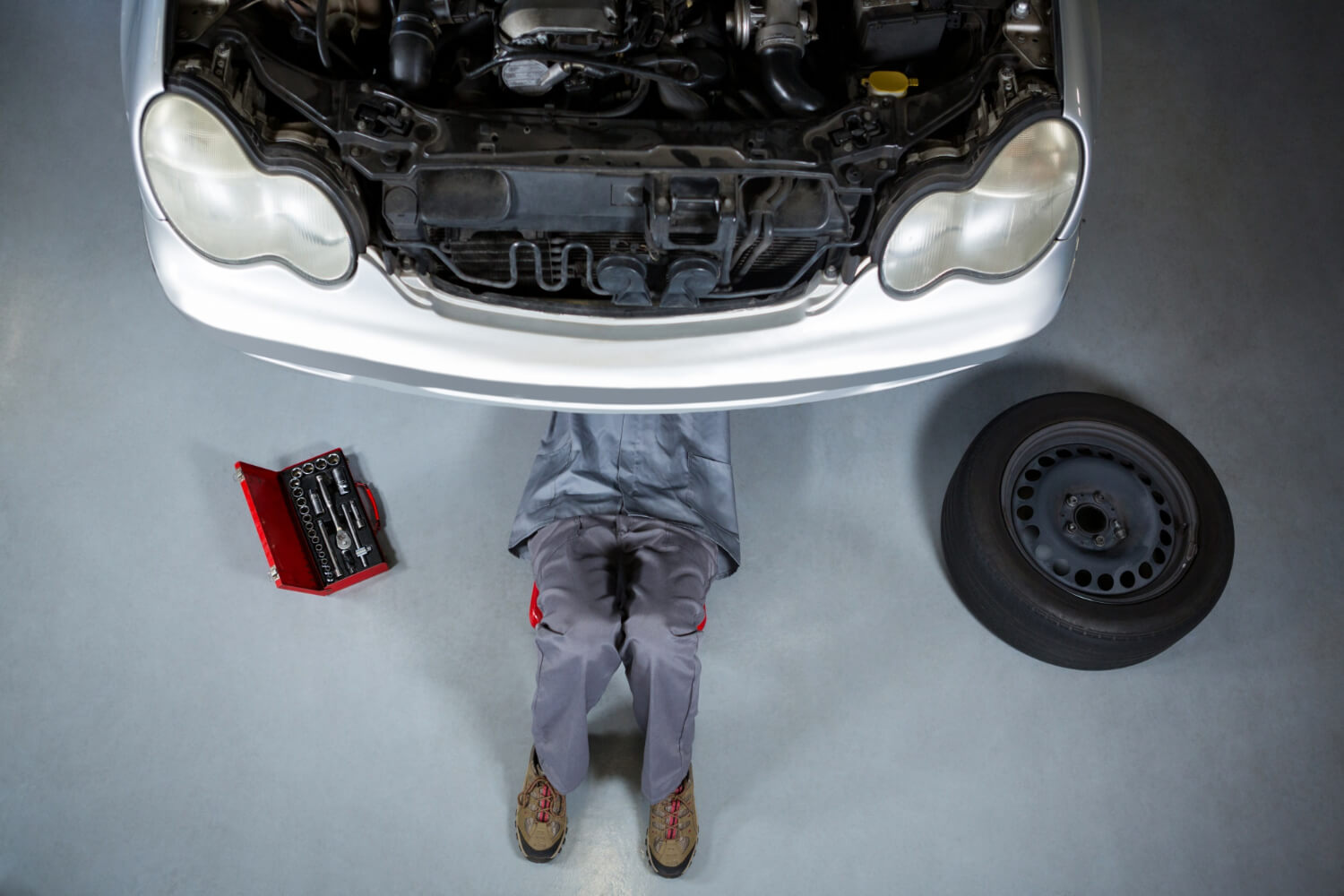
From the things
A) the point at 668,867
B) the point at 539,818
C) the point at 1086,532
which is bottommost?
the point at 668,867

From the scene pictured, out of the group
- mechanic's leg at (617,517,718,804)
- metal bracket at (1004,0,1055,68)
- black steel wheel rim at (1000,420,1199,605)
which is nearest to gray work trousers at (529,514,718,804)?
mechanic's leg at (617,517,718,804)

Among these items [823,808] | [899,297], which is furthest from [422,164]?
[823,808]

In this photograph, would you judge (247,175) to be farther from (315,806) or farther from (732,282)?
(315,806)

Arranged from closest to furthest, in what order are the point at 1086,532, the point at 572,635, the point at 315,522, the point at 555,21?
the point at 555,21 < the point at 572,635 < the point at 1086,532 < the point at 315,522

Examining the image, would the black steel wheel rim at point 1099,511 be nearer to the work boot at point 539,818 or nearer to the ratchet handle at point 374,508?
the work boot at point 539,818

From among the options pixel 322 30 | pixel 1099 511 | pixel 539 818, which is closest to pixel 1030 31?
pixel 1099 511

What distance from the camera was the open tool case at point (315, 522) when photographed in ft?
6.81

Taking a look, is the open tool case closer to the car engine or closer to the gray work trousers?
the gray work trousers

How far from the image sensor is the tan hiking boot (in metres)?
1.88

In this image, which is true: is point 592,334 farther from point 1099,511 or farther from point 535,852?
point 1099,511

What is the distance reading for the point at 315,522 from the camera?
214 centimetres

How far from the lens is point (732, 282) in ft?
5.68

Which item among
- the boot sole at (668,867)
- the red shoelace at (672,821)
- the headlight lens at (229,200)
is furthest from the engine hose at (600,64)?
the boot sole at (668,867)

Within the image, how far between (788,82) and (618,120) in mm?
305
